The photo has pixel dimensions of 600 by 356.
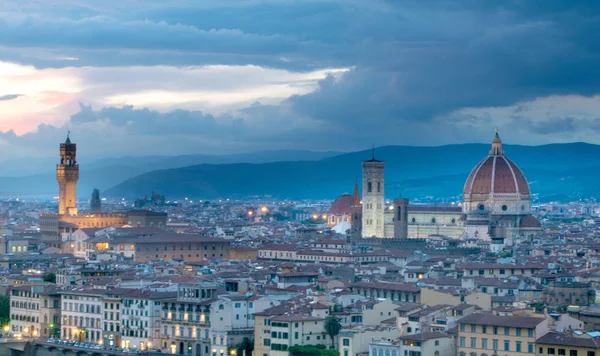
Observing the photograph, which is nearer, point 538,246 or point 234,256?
point 234,256

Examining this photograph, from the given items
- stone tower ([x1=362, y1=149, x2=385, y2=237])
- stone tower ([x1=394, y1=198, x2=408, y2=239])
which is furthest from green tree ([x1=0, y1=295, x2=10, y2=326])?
stone tower ([x1=362, y1=149, x2=385, y2=237])

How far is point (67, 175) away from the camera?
170 m

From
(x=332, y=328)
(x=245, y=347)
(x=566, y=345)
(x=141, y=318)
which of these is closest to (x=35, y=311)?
(x=141, y=318)

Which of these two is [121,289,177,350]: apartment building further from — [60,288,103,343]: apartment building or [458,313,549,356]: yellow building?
[458,313,549,356]: yellow building

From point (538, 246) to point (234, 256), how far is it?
1150 inches

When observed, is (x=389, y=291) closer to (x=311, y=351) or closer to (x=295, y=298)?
(x=295, y=298)

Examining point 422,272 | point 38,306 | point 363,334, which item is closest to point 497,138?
point 422,272

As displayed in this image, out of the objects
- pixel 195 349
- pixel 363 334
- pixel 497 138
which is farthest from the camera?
pixel 497 138

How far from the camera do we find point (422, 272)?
328 ft

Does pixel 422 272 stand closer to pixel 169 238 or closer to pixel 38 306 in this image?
pixel 38 306

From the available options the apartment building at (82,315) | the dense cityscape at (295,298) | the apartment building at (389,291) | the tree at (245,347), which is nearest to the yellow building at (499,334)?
the dense cityscape at (295,298)

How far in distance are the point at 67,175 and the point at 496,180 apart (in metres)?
49.4

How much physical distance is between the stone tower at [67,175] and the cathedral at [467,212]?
30486mm

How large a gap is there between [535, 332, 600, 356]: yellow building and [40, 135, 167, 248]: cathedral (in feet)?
300
